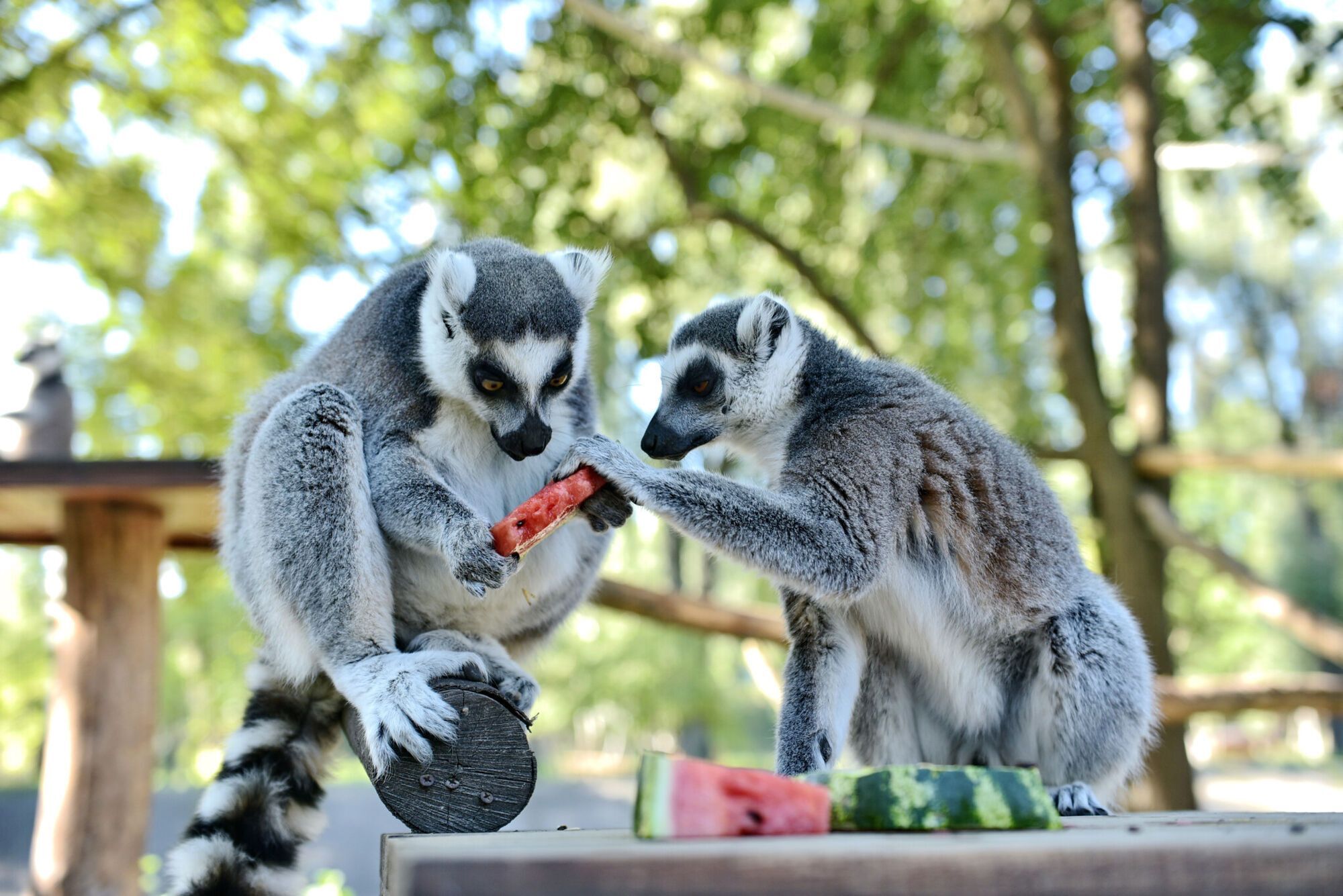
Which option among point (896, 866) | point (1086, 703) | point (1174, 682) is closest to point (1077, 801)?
point (1086, 703)

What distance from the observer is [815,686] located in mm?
3820

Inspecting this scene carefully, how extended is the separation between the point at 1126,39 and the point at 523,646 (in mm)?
7866

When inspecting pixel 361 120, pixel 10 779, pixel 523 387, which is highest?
pixel 361 120

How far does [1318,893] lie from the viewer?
6.27ft

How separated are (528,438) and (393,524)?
22.1 inches

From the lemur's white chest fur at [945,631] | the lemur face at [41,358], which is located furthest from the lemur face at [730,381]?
the lemur face at [41,358]

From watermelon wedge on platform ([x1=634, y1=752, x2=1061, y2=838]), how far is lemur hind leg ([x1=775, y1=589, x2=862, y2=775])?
1324 mm

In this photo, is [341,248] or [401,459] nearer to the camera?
[401,459]

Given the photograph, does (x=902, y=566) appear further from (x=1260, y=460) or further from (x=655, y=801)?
(x=1260, y=460)

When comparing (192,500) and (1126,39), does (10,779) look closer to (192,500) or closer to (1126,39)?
(192,500)

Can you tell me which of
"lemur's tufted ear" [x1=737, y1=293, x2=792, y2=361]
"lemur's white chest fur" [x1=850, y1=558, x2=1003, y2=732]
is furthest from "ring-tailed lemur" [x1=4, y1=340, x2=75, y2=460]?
"lemur's white chest fur" [x1=850, y1=558, x2=1003, y2=732]

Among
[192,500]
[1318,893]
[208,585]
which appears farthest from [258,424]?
[208,585]

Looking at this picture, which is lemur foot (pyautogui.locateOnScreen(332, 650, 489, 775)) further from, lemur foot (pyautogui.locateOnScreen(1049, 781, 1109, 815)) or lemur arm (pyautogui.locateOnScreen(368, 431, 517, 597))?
lemur foot (pyautogui.locateOnScreen(1049, 781, 1109, 815))

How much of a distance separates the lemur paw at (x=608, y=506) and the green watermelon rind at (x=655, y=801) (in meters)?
1.56
